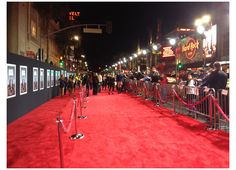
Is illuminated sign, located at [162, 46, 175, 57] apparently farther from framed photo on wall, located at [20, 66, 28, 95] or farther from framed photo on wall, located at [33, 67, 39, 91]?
framed photo on wall, located at [20, 66, 28, 95]

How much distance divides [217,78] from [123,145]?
15.7 ft

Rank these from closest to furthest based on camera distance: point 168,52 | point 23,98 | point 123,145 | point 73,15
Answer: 1. point 123,145
2. point 23,98
3. point 168,52
4. point 73,15

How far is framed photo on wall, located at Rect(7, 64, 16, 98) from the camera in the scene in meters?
8.46

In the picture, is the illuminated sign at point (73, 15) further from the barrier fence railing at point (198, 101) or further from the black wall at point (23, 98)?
the barrier fence railing at point (198, 101)

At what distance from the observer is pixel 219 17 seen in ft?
80.3

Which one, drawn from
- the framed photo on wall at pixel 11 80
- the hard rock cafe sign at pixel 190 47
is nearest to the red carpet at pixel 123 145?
the framed photo on wall at pixel 11 80

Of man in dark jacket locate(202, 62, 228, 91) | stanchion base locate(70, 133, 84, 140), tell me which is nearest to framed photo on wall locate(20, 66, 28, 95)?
stanchion base locate(70, 133, 84, 140)

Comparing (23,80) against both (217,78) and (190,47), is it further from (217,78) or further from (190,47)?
(190,47)

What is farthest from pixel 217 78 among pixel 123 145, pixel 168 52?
pixel 168 52

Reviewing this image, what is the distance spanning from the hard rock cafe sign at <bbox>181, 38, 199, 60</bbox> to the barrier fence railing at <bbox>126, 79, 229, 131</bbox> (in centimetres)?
1237

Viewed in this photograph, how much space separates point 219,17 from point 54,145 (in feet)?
81.6

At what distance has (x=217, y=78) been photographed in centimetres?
821
